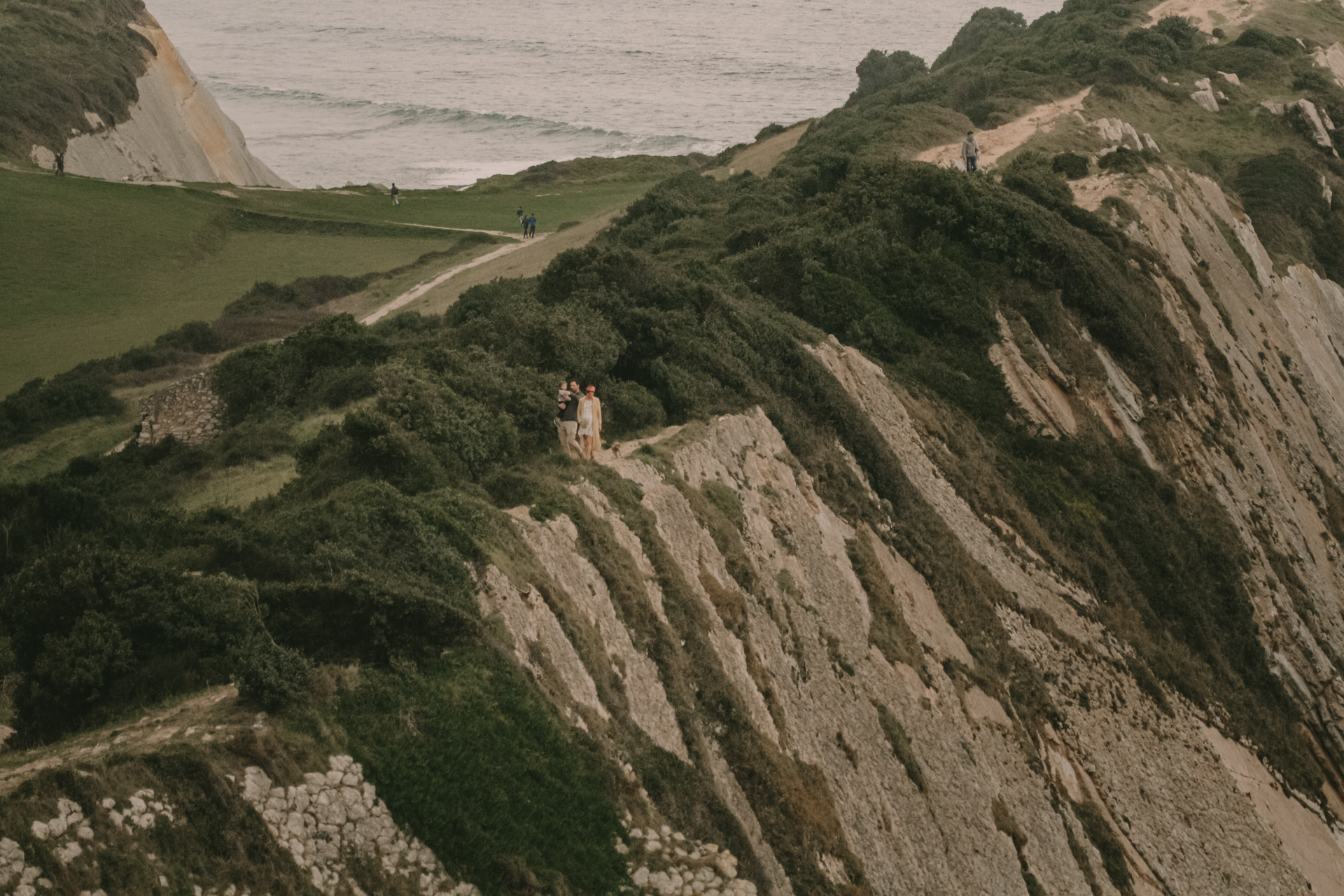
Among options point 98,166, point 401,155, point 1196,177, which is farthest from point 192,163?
point 1196,177

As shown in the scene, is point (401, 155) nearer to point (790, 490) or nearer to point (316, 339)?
point (316, 339)

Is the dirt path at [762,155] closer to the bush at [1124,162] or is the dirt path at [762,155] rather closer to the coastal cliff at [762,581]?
the coastal cliff at [762,581]

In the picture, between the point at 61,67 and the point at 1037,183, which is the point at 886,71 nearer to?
the point at 1037,183

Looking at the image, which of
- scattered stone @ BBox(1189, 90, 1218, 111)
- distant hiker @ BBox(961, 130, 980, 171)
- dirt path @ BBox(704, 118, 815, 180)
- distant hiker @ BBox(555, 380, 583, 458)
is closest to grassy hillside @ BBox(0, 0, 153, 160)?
dirt path @ BBox(704, 118, 815, 180)

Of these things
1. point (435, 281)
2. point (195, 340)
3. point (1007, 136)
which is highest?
point (1007, 136)

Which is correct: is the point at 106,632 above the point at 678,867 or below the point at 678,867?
above

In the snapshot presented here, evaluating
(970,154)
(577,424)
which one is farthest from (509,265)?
(577,424)

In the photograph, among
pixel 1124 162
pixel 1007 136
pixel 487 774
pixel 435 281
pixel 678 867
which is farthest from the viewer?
pixel 1007 136

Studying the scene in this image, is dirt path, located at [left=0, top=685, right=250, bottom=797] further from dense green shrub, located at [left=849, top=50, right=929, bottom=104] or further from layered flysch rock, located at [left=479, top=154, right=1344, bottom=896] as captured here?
dense green shrub, located at [left=849, top=50, right=929, bottom=104]
